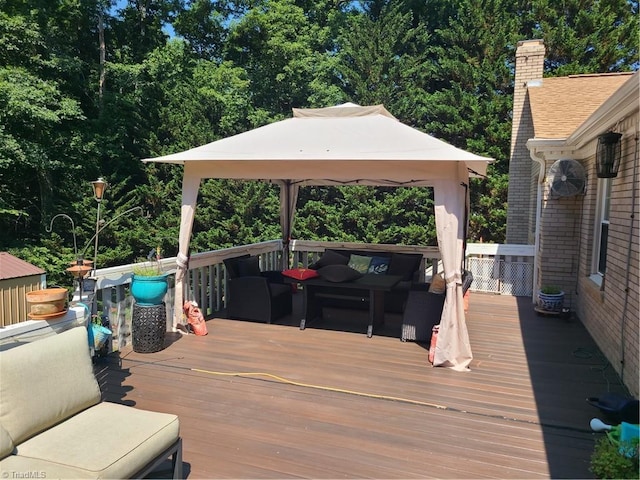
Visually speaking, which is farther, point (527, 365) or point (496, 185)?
point (496, 185)

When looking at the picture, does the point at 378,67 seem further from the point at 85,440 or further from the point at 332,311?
the point at 85,440

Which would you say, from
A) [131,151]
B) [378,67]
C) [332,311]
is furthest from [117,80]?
[332,311]

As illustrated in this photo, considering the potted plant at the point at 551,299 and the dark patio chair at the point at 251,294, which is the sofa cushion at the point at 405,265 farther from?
the potted plant at the point at 551,299

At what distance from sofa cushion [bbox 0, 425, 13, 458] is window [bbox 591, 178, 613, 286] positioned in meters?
5.79

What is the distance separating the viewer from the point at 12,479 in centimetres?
199

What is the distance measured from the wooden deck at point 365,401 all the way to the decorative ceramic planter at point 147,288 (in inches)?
21.9

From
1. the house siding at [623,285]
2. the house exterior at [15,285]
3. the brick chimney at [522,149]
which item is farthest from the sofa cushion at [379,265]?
the house exterior at [15,285]

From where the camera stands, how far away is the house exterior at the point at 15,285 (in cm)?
323

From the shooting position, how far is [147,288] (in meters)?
4.75

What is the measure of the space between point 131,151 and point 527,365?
1442cm

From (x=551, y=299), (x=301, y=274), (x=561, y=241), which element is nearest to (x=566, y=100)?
(x=561, y=241)

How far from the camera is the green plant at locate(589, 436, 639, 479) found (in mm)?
2334

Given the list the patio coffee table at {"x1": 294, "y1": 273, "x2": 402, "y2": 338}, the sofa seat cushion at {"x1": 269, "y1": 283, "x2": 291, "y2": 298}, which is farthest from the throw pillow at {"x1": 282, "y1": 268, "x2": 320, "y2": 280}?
the sofa seat cushion at {"x1": 269, "y1": 283, "x2": 291, "y2": 298}

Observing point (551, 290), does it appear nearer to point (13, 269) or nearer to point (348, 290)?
point (348, 290)
